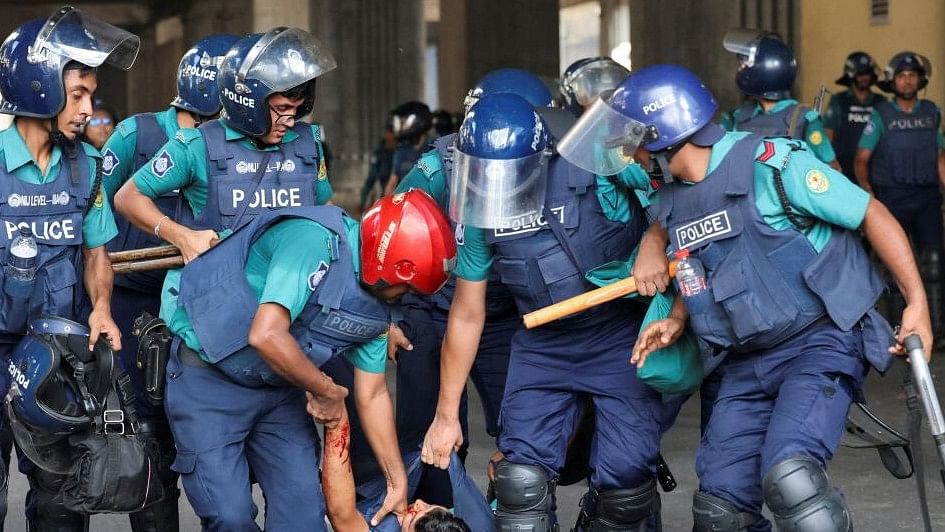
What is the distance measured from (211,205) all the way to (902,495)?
3079 mm

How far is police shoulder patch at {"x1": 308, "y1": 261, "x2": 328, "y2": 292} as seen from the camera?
4145 millimetres

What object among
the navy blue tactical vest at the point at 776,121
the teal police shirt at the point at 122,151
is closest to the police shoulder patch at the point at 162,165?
the teal police shirt at the point at 122,151

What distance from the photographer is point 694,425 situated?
7.85 metres

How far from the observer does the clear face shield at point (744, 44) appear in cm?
816

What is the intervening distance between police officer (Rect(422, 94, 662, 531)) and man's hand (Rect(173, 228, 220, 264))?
83cm

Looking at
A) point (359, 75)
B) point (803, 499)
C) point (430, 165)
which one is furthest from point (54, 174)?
point (359, 75)

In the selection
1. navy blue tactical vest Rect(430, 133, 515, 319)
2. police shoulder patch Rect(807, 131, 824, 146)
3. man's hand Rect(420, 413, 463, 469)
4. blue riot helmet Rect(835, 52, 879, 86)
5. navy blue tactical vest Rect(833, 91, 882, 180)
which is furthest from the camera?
blue riot helmet Rect(835, 52, 879, 86)

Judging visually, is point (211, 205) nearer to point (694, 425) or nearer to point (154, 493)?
point (154, 493)

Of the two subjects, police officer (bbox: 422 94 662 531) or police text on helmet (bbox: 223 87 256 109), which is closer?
police officer (bbox: 422 94 662 531)

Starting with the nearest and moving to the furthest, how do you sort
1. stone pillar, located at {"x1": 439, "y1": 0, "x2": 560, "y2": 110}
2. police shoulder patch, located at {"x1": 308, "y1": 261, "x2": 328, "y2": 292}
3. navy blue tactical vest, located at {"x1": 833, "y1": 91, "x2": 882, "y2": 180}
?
police shoulder patch, located at {"x1": 308, "y1": 261, "x2": 328, "y2": 292} < navy blue tactical vest, located at {"x1": 833, "y1": 91, "x2": 882, "y2": 180} < stone pillar, located at {"x1": 439, "y1": 0, "x2": 560, "y2": 110}

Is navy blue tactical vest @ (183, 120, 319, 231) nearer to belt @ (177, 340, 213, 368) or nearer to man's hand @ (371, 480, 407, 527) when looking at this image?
belt @ (177, 340, 213, 368)

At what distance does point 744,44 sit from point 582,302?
408cm

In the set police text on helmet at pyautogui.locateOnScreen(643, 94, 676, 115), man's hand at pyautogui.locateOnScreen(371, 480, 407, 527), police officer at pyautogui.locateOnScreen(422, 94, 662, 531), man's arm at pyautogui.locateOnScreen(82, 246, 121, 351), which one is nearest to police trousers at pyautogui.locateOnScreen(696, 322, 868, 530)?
police officer at pyautogui.locateOnScreen(422, 94, 662, 531)

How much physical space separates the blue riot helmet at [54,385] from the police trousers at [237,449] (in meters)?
0.34
